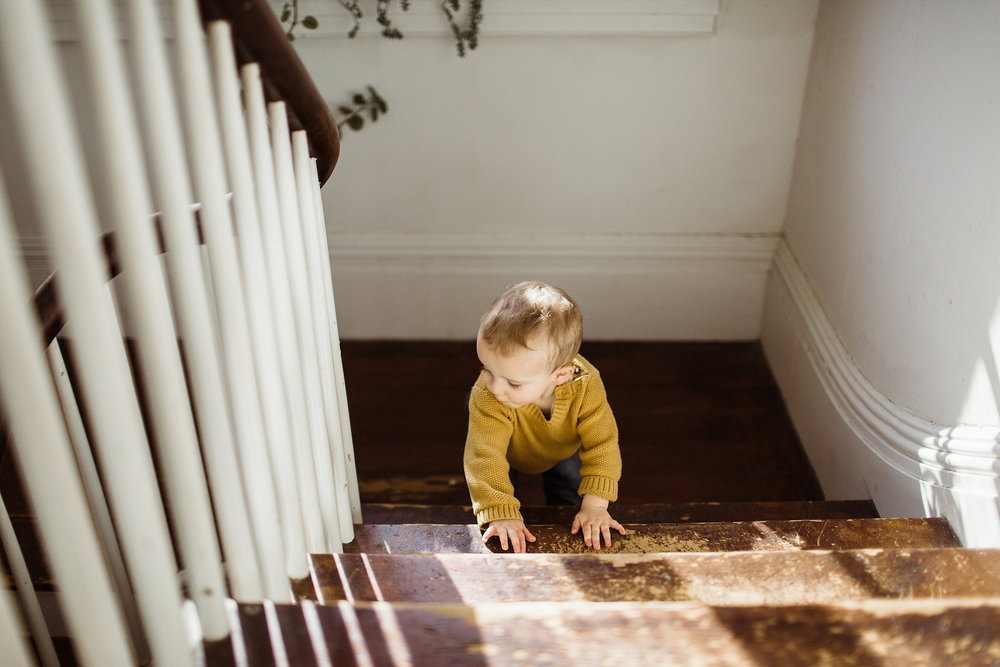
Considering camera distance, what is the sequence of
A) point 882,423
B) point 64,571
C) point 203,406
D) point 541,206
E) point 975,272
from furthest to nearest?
point 541,206 → point 882,423 → point 975,272 → point 203,406 → point 64,571

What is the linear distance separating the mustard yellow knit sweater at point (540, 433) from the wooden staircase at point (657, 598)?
84 mm

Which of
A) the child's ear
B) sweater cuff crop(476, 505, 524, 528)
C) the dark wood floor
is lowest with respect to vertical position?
the dark wood floor

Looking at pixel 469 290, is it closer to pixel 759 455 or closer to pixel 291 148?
pixel 759 455

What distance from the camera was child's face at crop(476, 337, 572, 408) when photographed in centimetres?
129

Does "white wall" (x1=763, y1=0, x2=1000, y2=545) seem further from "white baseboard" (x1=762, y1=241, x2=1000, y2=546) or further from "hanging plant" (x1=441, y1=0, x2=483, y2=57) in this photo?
"hanging plant" (x1=441, y1=0, x2=483, y2=57)

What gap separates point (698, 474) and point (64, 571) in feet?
6.03

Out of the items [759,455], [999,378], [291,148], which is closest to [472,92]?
[291,148]

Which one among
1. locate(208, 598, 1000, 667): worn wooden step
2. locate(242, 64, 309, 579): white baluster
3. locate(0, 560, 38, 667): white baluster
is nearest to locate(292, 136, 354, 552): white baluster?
locate(242, 64, 309, 579): white baluster

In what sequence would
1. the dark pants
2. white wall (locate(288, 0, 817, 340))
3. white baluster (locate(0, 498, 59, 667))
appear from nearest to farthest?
white baluster (locate(0, 498, 59, 667)) < the dark pants < white wall (locate(288, 0, 817, 340))

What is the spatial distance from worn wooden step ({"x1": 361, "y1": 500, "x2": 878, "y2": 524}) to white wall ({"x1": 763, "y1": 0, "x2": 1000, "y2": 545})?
87 mm

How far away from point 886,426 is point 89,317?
155 centimetres

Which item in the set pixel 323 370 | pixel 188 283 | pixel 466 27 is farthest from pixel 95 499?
pixel 466 27

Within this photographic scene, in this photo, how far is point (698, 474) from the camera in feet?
7.22

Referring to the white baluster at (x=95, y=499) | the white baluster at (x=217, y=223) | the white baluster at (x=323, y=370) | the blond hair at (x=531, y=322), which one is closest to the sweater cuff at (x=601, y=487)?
the blond hair at (x=531, y=322)
